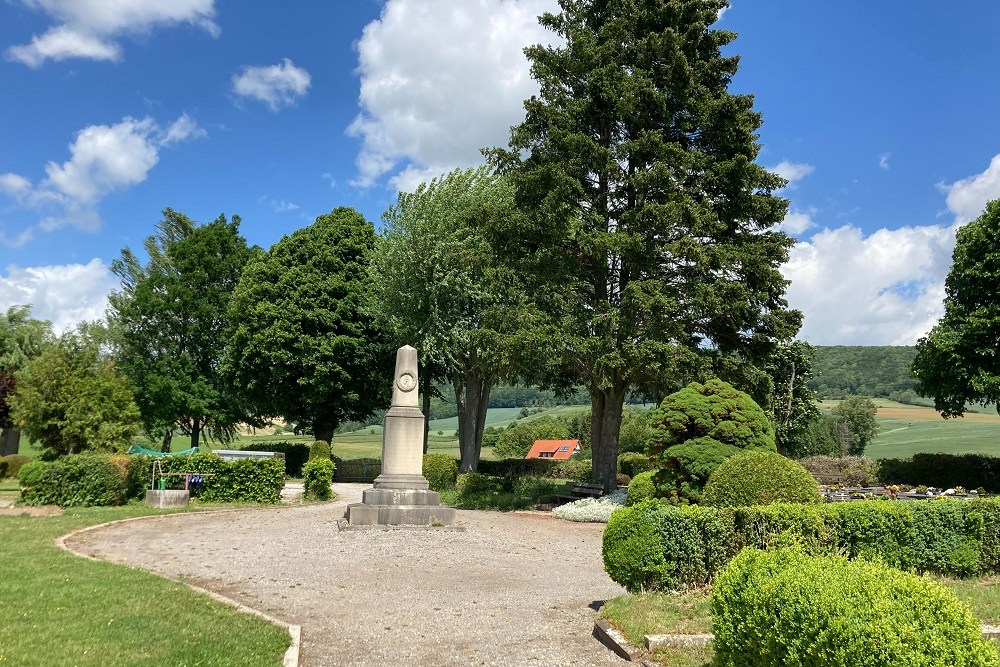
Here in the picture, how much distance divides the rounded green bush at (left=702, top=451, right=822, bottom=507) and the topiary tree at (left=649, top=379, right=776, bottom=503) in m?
1.29

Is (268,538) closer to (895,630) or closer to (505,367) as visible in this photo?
(505,367)

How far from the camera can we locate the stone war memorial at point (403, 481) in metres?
16.5

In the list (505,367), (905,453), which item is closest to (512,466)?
(505,367)

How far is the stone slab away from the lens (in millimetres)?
19188

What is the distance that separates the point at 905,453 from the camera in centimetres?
5531

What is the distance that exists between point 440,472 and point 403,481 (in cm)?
843

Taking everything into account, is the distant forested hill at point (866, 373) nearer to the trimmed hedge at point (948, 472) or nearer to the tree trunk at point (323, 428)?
the trimmed hedge at point (948, 472)

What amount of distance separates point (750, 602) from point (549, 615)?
4.04 meters

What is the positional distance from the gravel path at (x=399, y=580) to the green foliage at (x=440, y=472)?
26.0ft

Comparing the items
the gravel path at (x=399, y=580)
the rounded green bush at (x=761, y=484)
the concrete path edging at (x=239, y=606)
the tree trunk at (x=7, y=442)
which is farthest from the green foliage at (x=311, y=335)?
the rounded green bush at (x=761, y=484)

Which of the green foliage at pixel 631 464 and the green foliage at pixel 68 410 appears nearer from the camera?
the green foliage at pixel 68 410

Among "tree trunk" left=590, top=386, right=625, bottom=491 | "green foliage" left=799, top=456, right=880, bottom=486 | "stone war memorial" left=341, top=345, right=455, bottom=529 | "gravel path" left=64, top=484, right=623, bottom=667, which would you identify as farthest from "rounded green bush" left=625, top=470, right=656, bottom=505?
"green foliage" left=799, top=456, right=880, bottom=486

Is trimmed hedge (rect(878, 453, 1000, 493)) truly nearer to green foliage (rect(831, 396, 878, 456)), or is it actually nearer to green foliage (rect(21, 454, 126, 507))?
green foliage (rect(21, 454, 126, 507))

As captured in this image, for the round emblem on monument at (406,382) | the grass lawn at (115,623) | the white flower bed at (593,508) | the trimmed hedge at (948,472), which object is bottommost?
the white flower bed at (593,508)
